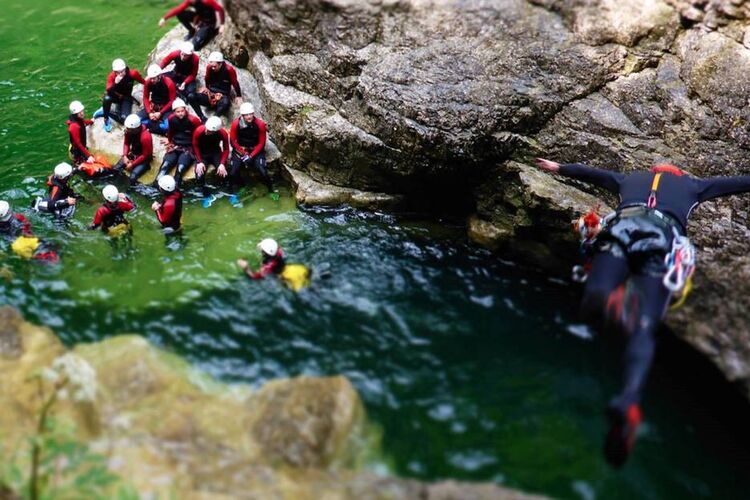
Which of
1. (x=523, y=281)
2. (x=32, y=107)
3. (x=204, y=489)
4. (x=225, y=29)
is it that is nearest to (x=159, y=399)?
(x=204, y=489)

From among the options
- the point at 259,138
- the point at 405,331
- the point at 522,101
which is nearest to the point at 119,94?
the point at 259,138

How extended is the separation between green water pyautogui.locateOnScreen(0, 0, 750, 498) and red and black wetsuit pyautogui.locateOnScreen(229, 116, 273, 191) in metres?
0.59

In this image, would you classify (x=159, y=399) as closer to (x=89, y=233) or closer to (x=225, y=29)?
(x=89, y=233)

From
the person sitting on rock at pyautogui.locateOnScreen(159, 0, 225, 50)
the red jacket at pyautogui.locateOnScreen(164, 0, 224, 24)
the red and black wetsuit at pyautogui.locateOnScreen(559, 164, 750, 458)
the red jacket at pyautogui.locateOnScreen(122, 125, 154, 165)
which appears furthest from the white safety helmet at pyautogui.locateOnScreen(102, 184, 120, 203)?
the red and black wetsuit at pyautogui.locateOnScreen(559, 164, 750, 458)

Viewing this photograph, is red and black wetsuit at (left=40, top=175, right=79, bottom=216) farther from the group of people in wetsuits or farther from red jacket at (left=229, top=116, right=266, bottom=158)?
red jacket at (left=229, top=116, right=266, bottom=158)

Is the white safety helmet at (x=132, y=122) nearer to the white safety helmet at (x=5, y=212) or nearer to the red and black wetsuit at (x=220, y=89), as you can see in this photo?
the red and black wetsuit at (x=220, y=89)

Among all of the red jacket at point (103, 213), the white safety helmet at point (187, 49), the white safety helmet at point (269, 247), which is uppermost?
the white safety helmet at point (187, 49)

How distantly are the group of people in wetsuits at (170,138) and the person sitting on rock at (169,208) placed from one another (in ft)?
0.05

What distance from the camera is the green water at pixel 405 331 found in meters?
7.03

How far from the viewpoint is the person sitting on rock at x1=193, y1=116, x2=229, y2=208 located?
11.8 metres

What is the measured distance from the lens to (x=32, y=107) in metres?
15.0

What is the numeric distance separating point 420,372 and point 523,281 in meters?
2.90

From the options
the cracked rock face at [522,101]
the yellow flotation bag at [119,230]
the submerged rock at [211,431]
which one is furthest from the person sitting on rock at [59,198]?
the cracked rock face at [522,101]

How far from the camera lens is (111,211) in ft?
34.6
